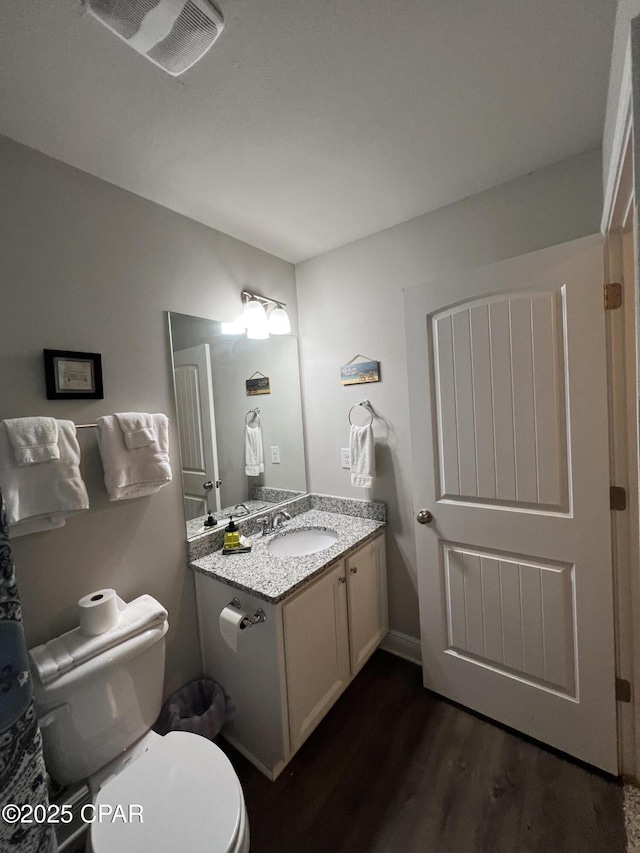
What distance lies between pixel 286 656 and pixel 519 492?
3.65ft

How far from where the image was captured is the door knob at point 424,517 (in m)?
1.60

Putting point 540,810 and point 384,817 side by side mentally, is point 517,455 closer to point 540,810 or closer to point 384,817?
point 540,810

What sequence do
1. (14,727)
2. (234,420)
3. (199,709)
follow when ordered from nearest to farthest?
1. (14,727)
2. (199,709)
3. (234,420)

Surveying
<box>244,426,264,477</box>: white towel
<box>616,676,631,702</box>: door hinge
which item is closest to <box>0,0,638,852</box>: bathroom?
<box>244,426,264,477</box>: white towel

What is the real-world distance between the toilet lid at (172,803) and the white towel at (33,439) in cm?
95

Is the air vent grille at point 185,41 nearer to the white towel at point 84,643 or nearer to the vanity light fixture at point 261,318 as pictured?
the vanity light fixture at point 261,318

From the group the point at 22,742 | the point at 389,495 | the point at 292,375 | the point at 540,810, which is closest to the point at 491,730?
the point at 540,810

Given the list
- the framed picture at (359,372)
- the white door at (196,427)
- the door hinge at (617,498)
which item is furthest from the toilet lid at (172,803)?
the framed picture at (359,372)

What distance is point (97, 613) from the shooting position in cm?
111

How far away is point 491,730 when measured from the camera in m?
1.48

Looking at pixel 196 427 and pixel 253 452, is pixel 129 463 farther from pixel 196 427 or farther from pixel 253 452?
pixel 253 452

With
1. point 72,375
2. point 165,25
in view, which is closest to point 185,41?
point 165,25

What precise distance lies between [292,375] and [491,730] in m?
2.02

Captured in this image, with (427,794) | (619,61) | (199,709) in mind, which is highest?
(619,61)
